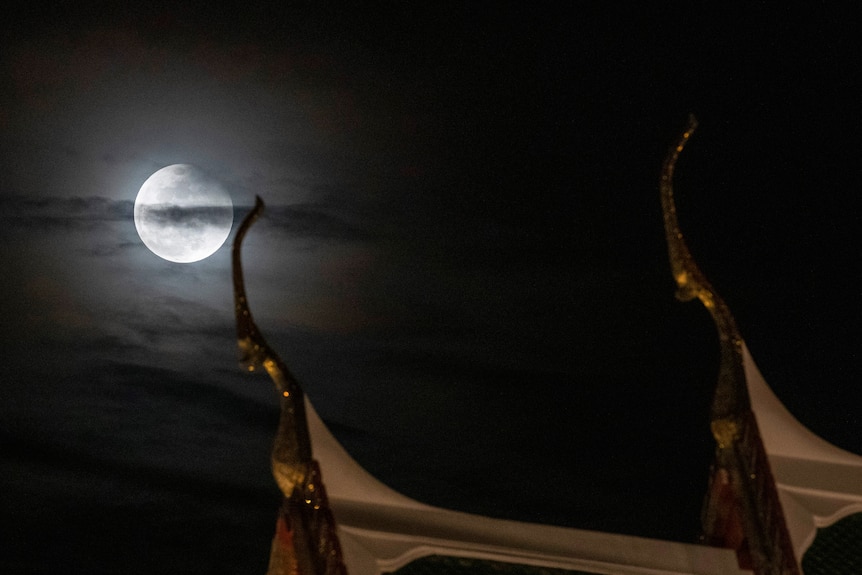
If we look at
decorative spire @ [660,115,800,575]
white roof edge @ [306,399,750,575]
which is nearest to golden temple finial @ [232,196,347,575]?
white roof edge @ [306,399,750,575]

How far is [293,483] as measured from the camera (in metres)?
2.47

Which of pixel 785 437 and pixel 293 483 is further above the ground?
pixel 293 483

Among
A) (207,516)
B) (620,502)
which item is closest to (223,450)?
(207,516)

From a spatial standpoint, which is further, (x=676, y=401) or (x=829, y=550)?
(x=676, y=401)

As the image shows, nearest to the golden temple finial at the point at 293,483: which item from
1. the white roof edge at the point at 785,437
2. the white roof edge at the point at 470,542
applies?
the white roof edge at the point at 470,542

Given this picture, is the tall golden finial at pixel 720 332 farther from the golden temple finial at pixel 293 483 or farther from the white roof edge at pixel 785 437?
the golden temple finial at pixel 293 483

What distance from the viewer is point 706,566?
8.61 ft

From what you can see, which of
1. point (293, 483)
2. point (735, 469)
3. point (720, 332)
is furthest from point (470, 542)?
point (720, 332)

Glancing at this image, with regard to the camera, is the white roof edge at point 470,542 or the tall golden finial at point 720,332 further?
the tall golden finial at point 720,332

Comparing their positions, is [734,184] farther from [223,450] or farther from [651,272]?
[223,450]

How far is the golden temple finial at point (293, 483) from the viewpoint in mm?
2367

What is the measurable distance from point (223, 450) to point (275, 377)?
10.1 meters

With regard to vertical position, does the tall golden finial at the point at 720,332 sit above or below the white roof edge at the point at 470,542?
above

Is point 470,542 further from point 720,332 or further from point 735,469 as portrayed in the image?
point 720,332
